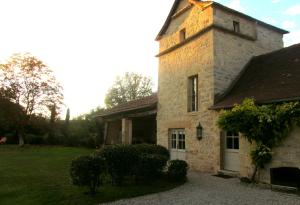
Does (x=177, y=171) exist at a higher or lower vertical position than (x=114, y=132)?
lower

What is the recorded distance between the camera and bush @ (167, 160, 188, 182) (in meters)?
10.1

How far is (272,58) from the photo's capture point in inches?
527

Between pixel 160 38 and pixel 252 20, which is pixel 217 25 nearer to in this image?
pixel 252 20

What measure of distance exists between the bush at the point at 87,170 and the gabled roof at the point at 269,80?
5.73 metres

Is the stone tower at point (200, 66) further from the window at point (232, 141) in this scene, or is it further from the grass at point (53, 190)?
the grass at point (53, 190)

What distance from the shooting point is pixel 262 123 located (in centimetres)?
971

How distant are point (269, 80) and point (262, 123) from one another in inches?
110

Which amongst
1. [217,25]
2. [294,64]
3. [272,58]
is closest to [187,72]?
[217,25]

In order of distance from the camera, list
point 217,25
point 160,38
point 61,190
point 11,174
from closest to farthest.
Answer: point 61,190
point 11,174
point 217,25
point 160,38

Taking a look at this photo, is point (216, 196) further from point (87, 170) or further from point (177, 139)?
point (177, 139)

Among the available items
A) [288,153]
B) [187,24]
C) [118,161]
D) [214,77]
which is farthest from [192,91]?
[118,161]

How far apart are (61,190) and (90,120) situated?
948 inches

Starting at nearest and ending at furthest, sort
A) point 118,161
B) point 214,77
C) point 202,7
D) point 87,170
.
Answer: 1. point 87,170
2. point 118,161
3. point 214,77
4. point 202,7

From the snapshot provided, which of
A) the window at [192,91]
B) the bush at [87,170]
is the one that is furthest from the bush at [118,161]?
the window at [192,91]
